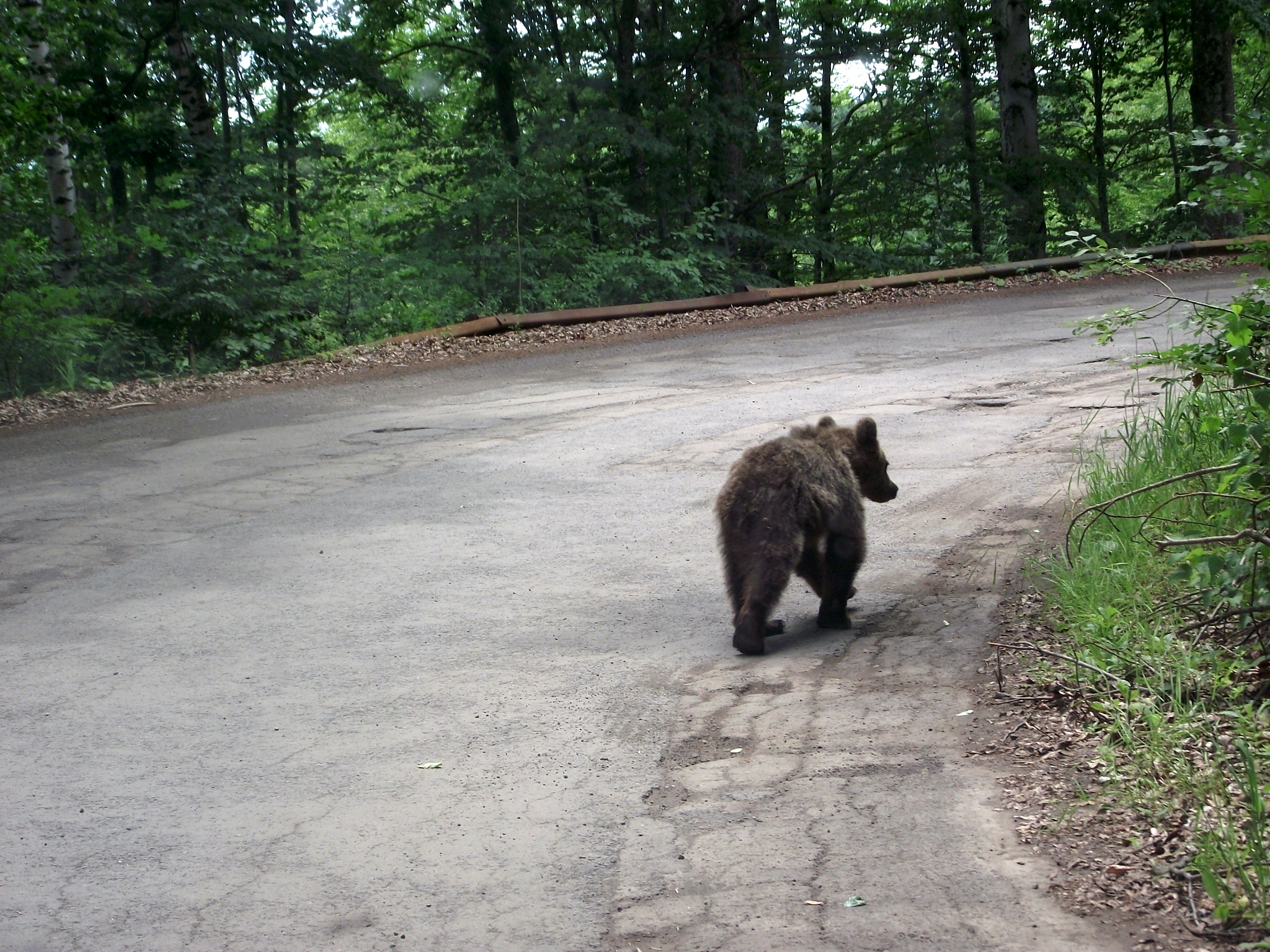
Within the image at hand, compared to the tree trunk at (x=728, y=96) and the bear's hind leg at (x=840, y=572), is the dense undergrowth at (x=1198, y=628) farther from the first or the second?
the tree trunk at (x=728, y=96)

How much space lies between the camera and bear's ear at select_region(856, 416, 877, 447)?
23.4 ft

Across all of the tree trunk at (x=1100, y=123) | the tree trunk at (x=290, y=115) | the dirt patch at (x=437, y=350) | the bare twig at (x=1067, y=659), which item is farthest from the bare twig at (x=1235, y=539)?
the tree trunk at (x=1100, y=123)

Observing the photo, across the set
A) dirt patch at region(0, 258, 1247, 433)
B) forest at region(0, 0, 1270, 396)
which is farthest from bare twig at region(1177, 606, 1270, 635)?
forest at region(0, 0, 1270, 396)

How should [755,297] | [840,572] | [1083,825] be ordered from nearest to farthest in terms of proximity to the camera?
[1083,825], [840,572], [755,297]

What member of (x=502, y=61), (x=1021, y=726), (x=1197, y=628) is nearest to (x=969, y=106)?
(x=502, y=61)

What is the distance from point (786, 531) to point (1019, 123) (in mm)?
20595

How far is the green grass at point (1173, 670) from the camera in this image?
362cm

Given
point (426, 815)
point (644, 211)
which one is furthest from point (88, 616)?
point (644, 211)

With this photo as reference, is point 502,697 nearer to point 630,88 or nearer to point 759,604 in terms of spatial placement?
point 759,604

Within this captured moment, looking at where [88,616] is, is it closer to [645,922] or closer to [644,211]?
[645,922]

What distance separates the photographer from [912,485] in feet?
29.8

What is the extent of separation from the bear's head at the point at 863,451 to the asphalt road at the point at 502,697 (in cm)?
51

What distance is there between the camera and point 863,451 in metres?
7.30

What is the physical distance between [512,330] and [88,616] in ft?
38.2
